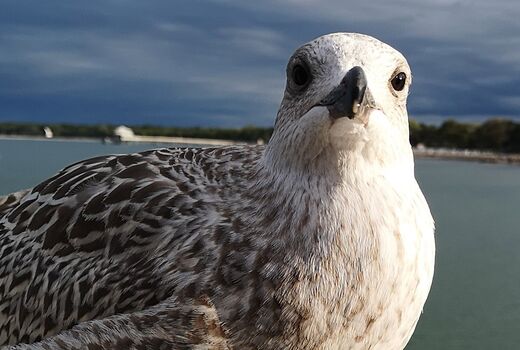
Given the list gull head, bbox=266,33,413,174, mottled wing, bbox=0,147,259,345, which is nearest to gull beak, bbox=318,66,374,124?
gull head, bbox=266,33,413,174

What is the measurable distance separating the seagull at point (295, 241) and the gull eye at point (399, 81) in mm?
13

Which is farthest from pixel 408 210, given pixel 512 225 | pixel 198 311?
pixel 512 225

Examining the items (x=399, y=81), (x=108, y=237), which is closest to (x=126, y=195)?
(x=108, y=237)

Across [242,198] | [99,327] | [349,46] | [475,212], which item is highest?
[349,46]

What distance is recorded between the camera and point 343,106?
3164 mm

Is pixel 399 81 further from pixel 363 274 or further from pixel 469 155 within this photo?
pixel 469 155

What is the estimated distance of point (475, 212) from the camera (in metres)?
25.9

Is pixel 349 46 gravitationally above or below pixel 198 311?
above

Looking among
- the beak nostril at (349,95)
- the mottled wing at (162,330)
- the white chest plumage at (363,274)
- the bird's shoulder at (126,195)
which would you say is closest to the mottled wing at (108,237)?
the bird's shoulder at (126,195)

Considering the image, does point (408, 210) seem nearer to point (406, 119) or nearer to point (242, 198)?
point (406, 119)

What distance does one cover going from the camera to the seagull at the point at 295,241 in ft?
10.9

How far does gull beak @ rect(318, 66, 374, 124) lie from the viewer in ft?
10.3

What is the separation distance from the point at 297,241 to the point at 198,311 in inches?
21.9

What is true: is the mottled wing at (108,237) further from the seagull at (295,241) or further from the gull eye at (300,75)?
the gull eye at (300,75)
